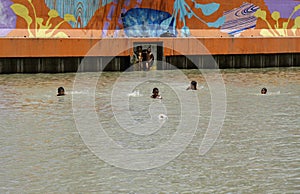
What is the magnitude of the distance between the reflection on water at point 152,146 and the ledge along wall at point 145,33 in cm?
1036

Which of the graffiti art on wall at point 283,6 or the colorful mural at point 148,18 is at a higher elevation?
the graffiti art on wall at point 283,6

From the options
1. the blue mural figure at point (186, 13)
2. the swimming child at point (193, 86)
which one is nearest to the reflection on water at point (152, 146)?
the swimming child at point (193, 86)

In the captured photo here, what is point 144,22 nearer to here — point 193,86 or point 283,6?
point 283,6

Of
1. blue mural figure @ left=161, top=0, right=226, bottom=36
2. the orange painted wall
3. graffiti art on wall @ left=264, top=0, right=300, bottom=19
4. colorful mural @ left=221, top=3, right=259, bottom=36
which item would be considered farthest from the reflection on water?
graffiti art on wall @ left=264, top=0, right=300, bottom=19

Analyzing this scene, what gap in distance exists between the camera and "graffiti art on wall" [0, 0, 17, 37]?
4228 centimetres

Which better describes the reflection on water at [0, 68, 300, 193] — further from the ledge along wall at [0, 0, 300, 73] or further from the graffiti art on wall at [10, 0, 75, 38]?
the graffiti art on wall at [10, 0, 75, 38]

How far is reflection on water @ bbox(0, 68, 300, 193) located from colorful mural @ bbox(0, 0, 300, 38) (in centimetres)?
1177

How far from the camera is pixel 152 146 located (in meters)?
18.5

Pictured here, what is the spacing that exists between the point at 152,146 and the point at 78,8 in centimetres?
2687

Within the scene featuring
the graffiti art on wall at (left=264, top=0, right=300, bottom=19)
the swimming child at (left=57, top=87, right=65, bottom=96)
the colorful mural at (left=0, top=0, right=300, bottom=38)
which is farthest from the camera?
the graffiti art on wall at (left=264, top=0, right=300, bottom=19)

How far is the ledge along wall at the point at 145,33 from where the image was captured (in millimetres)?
42219

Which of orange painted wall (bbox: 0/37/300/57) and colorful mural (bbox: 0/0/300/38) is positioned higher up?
colorful mural (bbox: 0/0/300/38)

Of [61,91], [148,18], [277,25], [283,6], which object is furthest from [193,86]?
[283,6]

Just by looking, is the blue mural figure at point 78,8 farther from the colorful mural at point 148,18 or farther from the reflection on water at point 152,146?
the reflection on water at point 152,146
